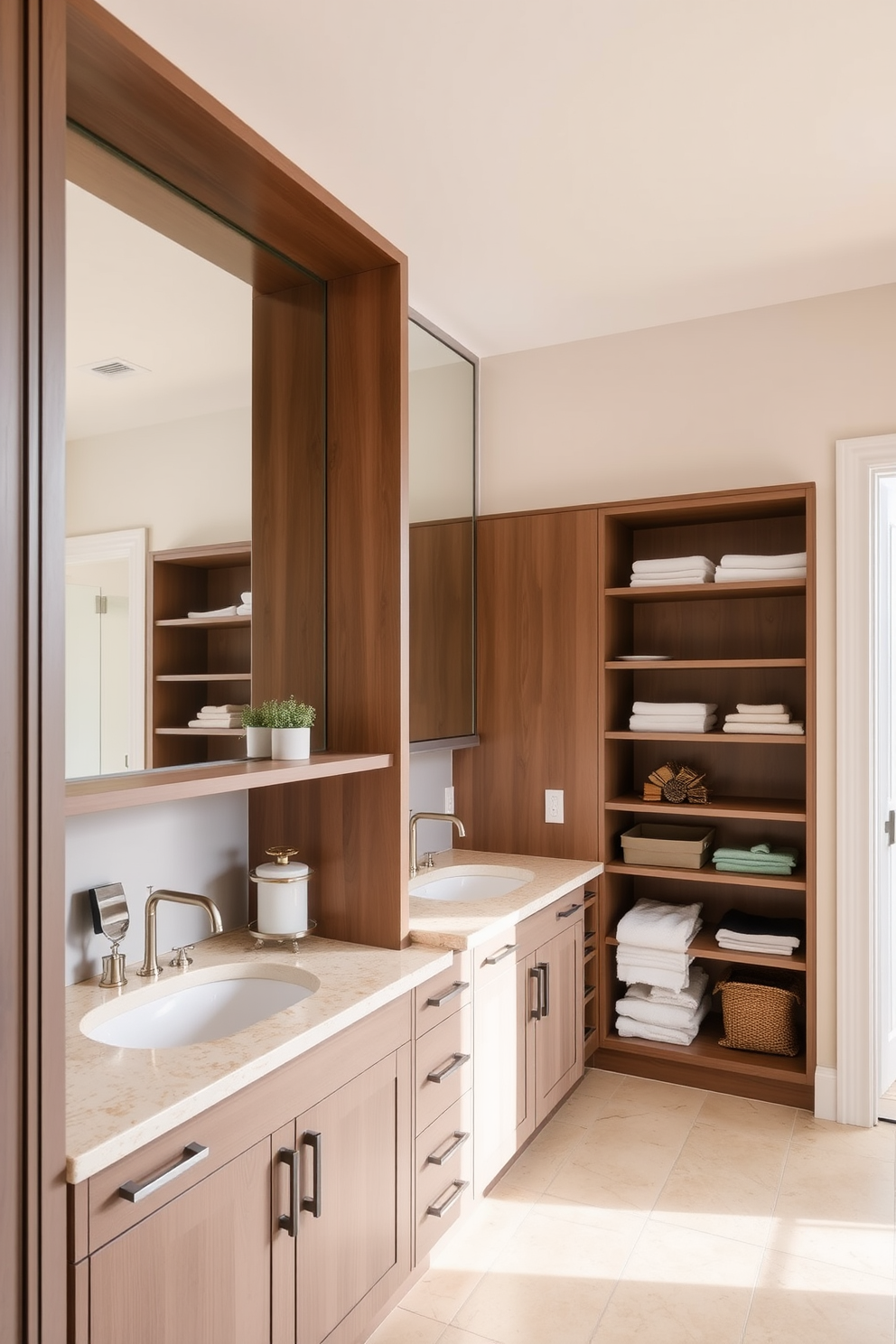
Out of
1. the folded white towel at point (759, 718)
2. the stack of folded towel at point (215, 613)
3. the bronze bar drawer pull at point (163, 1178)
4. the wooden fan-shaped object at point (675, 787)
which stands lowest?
the bronze bar drawer pull at point (163, 1178)

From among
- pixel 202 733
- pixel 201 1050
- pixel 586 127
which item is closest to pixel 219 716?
pixel 202 733

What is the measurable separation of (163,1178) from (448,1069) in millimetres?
959

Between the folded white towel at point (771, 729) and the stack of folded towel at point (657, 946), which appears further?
the stack of folded towel at point (657, 946)

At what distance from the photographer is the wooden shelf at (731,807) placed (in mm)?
2898

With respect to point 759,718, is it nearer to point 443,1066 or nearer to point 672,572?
point 672,572

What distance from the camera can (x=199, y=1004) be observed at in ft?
6.23

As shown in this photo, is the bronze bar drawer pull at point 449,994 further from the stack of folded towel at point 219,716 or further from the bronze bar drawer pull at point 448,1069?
the stack of folded towel at point 219,716

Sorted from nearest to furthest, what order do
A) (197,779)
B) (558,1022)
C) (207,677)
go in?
(197,779) < (207,677) < (558,1022)

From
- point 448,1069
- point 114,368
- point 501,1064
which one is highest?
point 114,368

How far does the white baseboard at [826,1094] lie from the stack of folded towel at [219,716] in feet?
7.32

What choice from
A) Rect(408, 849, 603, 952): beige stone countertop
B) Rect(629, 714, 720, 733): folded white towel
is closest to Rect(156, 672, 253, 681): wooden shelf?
Rect(408, 849, 603, 952): beige stone countertop

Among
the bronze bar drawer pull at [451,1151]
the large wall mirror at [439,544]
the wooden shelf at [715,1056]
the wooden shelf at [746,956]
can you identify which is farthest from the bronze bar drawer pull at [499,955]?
the wooden shelf at [715,1056]

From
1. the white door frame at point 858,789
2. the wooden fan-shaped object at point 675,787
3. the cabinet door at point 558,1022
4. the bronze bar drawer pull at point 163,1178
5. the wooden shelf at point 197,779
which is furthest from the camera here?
the wooden fan-shaped object at point 675,787

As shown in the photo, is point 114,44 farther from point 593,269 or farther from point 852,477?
point 852,477
